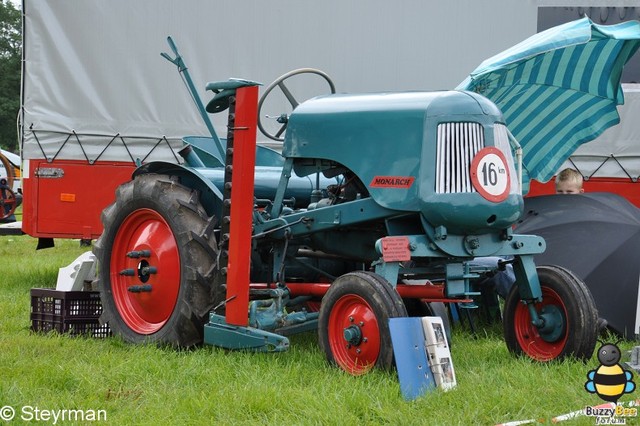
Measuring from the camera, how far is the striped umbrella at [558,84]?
572 centimetres

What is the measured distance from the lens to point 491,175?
468 cm

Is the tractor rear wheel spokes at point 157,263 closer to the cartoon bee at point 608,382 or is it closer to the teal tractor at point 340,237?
the teal tractor at point 340,237

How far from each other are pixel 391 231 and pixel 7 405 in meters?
1.96

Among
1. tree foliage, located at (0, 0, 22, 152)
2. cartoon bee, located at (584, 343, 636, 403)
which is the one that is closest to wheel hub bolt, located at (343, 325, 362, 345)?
cartoon bee, located at (584, 343, 636, 403)

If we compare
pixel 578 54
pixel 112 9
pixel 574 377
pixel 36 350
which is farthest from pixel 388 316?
pixel 112 9

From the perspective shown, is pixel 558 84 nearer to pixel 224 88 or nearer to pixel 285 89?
pixel 285 89

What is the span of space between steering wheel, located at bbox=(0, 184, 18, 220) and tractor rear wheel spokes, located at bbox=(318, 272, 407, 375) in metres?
12.5

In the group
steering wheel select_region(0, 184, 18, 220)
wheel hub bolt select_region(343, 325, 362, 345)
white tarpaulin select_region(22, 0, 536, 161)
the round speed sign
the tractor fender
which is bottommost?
steering wheel select_region(0, 184, 18, 220)

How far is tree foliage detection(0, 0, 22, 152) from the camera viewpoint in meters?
37.8

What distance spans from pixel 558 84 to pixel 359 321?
239cm

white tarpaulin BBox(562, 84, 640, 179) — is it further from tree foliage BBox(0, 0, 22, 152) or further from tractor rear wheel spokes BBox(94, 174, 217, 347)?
tree foliage BBox(0, 0, 22, 152)

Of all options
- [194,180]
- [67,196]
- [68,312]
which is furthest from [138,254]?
[67,196]

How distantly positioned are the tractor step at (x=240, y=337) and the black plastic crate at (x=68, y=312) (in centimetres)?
107

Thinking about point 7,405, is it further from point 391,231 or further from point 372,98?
point 372,98
